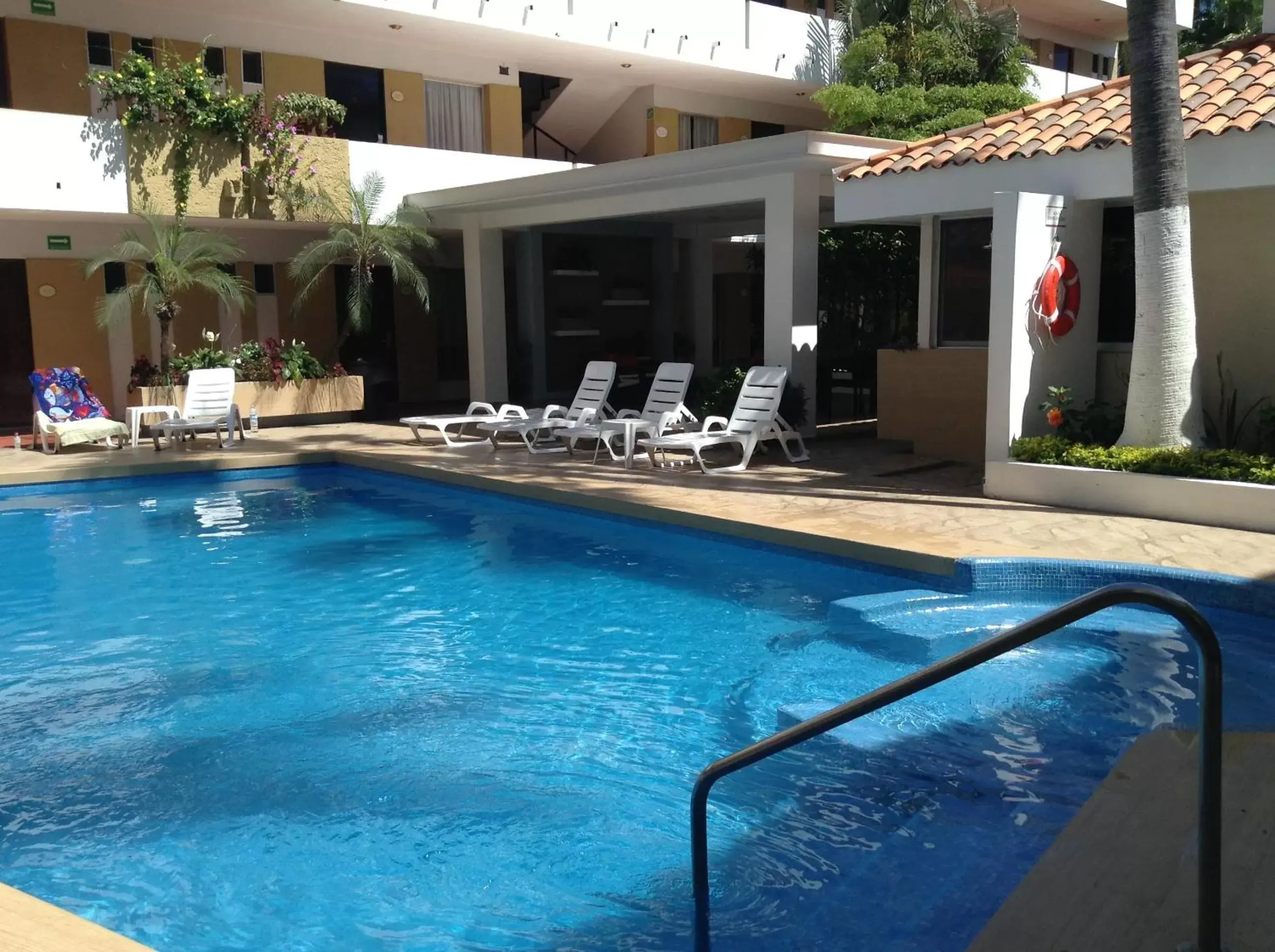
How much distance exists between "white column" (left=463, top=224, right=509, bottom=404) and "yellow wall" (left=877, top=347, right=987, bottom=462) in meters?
7.39

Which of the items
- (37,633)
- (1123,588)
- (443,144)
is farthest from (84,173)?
(1123,588)

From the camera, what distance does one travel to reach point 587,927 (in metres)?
4.33

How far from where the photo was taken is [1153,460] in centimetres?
945

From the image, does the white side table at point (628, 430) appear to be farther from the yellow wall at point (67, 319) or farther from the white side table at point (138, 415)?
the yellow wall at point (67, 319)

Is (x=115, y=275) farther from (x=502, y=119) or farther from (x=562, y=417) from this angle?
(x=562, y=417)

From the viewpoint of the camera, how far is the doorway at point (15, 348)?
18406 millimetres

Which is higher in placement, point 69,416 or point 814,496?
point 69,416

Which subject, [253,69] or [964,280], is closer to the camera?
[964,280]

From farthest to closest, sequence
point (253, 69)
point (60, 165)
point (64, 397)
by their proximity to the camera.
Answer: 1. point (253, 69)
2. point (60, 165)
3. point (64, 397)

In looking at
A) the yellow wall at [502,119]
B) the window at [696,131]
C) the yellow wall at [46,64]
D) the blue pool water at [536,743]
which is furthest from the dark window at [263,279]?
the blue pool water at [536,743]

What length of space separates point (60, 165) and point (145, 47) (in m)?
3.41

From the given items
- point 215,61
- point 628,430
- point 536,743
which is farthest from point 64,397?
point 536,743

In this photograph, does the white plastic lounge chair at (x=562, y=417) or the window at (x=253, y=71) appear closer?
the white plastic lounge chair at (x=562, y=417)

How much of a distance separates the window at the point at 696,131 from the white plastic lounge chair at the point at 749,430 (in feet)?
38.7
